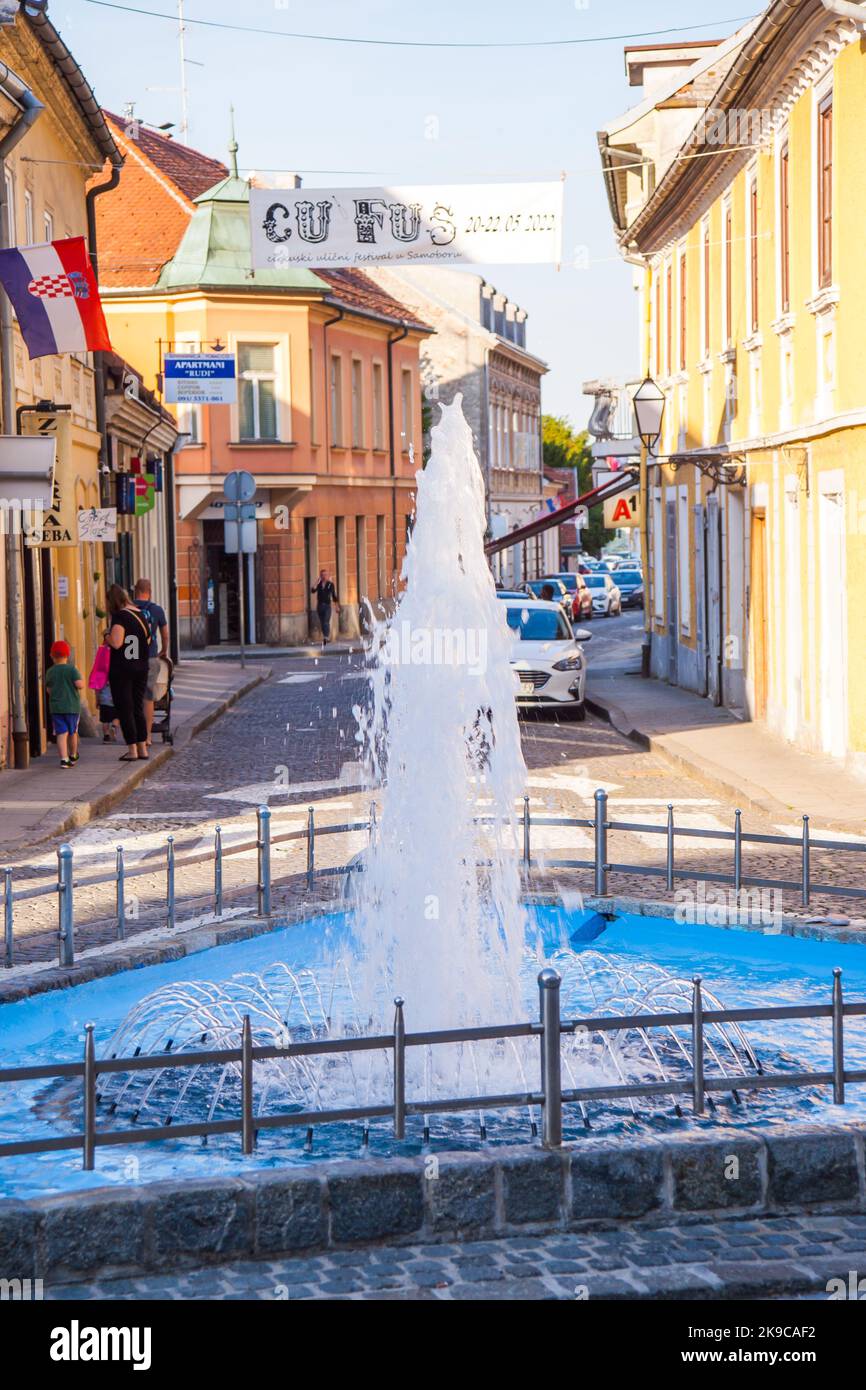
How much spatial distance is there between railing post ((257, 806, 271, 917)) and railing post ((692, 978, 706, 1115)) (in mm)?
4652

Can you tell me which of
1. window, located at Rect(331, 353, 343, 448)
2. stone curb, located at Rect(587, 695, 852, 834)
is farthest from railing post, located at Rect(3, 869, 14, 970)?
window, located at Rect(331, 353, 343, 448)

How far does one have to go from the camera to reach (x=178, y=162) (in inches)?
2014

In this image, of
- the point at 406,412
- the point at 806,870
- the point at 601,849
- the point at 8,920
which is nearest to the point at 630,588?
the point at 406,412

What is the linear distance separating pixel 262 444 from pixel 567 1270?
40.2 meters

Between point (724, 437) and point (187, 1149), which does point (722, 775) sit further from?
point (187, 1149)

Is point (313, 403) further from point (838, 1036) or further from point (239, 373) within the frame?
point (838, 1036)

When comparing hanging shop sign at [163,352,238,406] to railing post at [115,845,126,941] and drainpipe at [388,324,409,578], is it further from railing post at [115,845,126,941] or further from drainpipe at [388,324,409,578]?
railing post at [115,845,126,941]

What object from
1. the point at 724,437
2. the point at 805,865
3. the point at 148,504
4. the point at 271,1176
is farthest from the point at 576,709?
the point at 271,1176

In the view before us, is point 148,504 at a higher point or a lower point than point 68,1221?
higher

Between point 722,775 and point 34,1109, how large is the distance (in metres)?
11.9

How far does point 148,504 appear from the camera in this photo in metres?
31.4
